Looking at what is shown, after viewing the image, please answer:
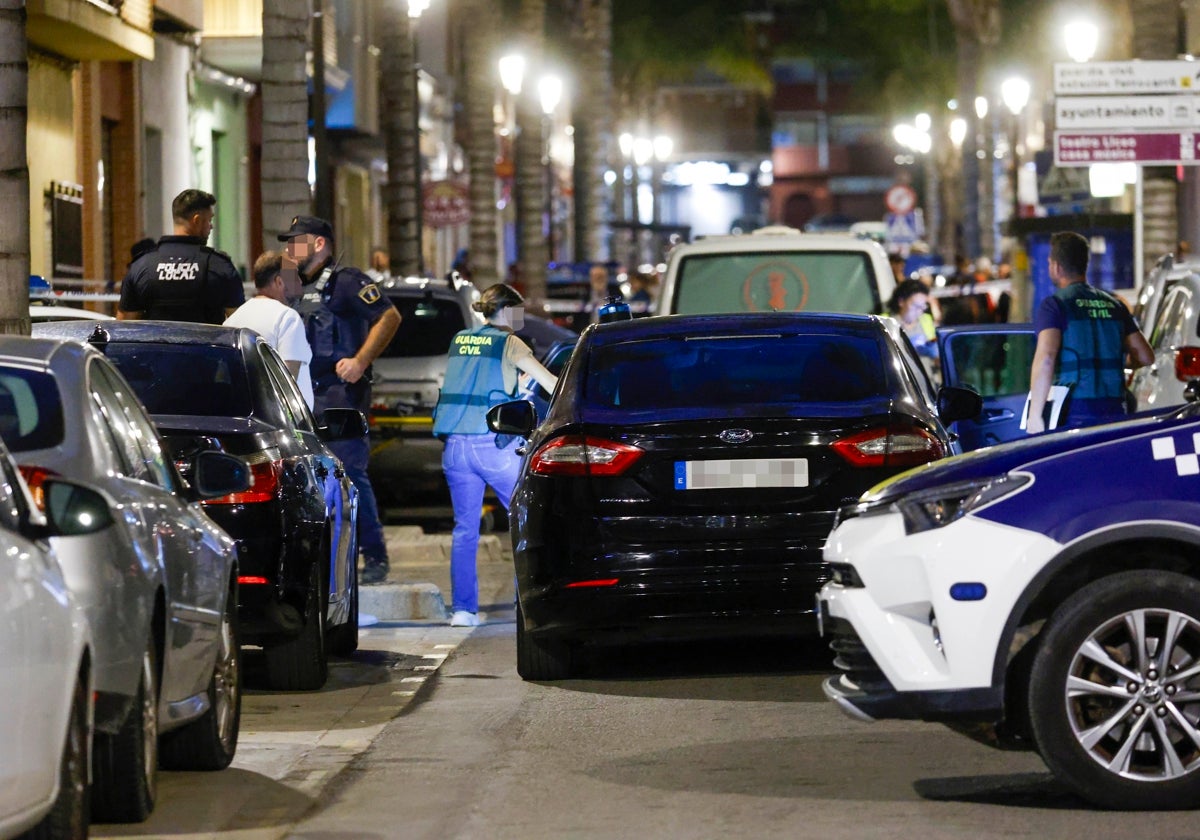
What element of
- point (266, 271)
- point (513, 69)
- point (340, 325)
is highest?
point (513, 69)

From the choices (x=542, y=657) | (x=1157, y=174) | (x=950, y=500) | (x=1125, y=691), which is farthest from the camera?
(x=1157, y=174)

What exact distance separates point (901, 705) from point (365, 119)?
38.6 m

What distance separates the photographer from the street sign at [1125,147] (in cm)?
2623

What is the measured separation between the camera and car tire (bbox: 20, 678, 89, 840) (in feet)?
21.1

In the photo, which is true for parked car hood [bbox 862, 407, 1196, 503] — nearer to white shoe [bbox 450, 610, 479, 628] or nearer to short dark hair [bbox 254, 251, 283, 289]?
white shoe [bbox 450, 610, 479, 628]

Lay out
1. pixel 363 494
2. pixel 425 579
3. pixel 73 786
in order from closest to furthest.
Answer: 1. pixel 73 786
2. pixel 363 494
3. pixel 425 579

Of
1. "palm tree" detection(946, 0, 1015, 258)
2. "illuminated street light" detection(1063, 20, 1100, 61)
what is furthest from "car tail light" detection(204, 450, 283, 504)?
"palm tree" detection(946, 0, 1015, 258)

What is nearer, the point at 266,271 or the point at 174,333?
the point at 174,333

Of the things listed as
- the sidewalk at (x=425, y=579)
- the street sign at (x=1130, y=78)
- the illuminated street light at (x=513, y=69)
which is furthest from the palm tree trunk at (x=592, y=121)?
the sidewalk at (x=425, y=579)

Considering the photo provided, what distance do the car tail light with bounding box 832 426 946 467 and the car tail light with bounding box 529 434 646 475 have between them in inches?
32.4

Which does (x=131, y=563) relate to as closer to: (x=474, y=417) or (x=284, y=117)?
(x=474, y=417)

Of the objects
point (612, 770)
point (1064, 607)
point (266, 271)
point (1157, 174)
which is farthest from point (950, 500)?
point (1157, 174)

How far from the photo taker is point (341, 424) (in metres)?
12.8

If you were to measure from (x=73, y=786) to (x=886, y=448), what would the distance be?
16.2ft
